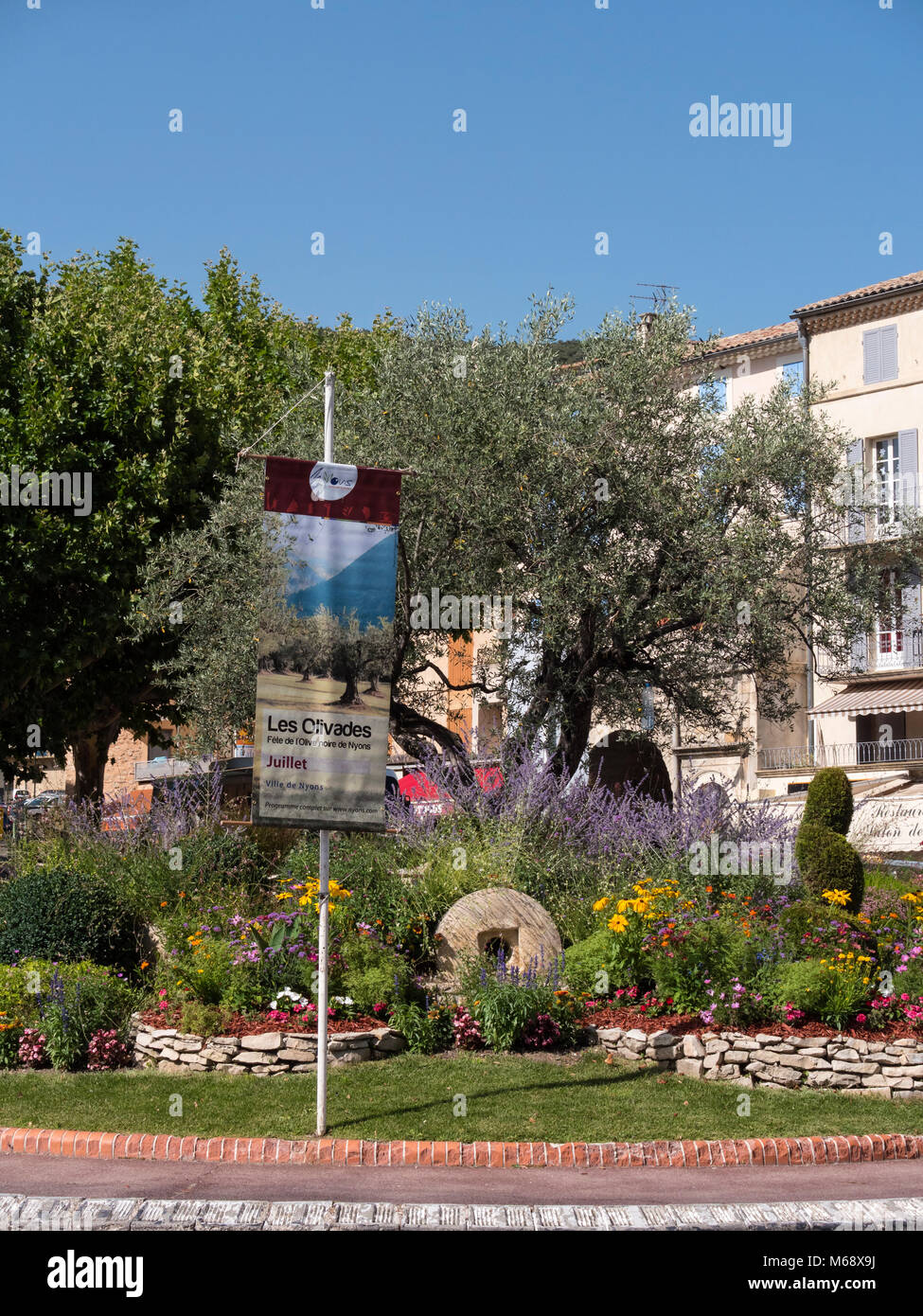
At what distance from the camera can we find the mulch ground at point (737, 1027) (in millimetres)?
11570

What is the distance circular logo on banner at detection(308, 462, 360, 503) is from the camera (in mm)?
10133

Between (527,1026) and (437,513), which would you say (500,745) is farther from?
(527,1026)

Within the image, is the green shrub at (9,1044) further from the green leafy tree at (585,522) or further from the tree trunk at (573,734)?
the tree trunk at (573,734)

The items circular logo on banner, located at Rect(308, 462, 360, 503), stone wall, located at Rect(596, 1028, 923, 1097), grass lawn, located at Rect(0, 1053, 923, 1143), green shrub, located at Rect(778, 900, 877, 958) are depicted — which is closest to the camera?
grass lawn, located at Rect(0, 1053, 923, 1143)

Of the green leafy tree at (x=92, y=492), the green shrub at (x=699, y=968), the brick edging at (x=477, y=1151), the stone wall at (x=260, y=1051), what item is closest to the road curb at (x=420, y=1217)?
the brick edging at (x=477, y=1151)

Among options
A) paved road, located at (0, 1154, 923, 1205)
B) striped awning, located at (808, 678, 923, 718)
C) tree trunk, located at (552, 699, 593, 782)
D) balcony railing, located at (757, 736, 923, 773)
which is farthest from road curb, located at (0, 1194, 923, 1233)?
balcony railing, located at (757, 736, 923, 773)

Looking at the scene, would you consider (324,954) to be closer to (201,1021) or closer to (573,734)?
(201,1021)

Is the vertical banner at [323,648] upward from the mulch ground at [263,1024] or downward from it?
upward

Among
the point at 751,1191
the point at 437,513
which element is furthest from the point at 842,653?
the point at 751,1191

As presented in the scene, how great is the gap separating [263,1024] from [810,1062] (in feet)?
15.7

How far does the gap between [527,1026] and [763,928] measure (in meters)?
2.58

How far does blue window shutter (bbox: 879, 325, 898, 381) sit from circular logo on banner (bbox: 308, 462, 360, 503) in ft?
104

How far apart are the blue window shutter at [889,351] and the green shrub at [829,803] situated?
24.4 metres

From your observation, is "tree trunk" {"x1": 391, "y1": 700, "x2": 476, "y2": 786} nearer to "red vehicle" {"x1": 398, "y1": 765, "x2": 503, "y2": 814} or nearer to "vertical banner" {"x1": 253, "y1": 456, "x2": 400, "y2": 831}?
"red vehicle" {"x1": 398, "y1": 765, "x2": 503, "y2": 814}
